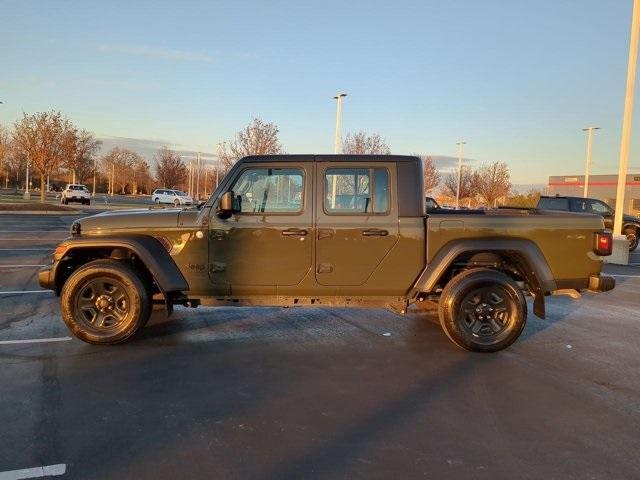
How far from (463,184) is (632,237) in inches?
1462

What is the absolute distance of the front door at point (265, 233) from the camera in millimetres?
5867

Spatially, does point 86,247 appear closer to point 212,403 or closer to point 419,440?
point 212,403

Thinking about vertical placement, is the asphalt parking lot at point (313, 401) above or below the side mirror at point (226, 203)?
below

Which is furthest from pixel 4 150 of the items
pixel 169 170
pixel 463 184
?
pixel 463 184

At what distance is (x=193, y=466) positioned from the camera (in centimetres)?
335

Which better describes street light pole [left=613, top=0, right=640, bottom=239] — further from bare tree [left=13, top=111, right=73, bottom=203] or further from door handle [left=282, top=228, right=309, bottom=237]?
bare tree [left=13, top=111, right=73, bottom=203]

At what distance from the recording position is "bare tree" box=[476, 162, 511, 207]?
53.7 metres

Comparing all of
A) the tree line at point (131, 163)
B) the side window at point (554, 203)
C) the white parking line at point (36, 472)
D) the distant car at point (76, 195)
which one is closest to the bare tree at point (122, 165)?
the tree line at point (131, 163)

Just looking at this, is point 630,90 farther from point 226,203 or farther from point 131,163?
point 131,163

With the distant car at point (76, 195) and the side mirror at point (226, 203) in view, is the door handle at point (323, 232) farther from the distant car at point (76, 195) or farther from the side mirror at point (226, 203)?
the distant car at point (76, 195)

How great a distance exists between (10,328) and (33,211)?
100ft

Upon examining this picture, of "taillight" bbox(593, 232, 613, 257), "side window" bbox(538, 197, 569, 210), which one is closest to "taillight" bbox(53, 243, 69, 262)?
"taillight" bbox(593, 232, 613, 257)

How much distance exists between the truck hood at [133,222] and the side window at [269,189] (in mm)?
734

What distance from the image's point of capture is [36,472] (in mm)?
3227
